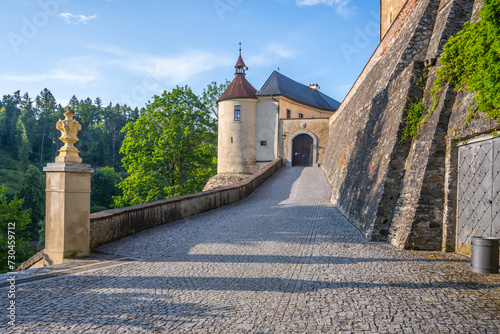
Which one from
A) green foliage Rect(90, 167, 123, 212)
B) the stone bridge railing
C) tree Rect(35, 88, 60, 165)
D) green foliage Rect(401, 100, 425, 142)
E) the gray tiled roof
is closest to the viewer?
the stone bridge railing

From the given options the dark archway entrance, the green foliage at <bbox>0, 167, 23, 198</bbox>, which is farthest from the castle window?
the green foliage at <bbox>0, 167, 23, 198</bbox>

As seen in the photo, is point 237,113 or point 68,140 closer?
point 68,140

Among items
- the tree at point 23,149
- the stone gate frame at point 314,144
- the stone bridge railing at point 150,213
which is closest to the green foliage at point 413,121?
the stone bridge railing at point 150,213

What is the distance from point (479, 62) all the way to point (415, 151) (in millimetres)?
2460

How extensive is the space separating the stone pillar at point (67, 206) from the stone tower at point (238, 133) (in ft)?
88.7

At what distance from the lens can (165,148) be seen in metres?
30.2

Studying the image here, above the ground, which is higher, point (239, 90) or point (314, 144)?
point (239, 90)

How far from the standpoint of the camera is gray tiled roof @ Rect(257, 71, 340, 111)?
3612 cm

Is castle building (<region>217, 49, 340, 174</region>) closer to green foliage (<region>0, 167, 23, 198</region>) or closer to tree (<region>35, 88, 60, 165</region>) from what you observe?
green foliage (<region>0, 167, 23, 198</region>)

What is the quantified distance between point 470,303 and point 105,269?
5646mm

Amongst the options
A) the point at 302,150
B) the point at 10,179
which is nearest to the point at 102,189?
the point at 10,179

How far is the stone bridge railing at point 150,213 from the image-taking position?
8.42m

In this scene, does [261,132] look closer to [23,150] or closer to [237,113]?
[237,113]

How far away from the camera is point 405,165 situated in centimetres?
908
